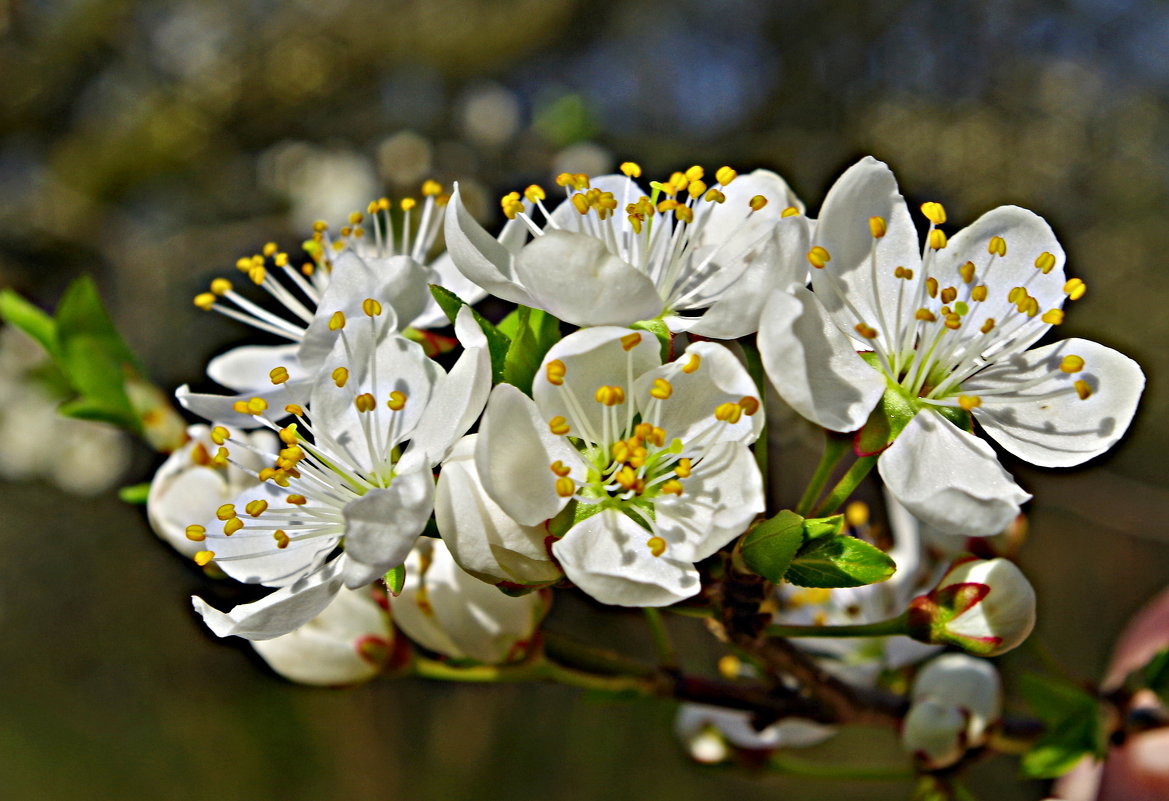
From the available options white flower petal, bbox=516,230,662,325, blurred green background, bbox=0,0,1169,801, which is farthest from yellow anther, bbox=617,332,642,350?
blurred green background, bbox=0,0,1169,801

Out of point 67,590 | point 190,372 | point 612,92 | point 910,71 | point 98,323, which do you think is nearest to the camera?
point 98,323

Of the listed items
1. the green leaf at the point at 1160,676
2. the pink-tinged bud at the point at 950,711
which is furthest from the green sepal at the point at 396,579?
the green leaf at the point at 1160,676

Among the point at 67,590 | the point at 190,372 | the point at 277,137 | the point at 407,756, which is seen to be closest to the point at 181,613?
the point at 67,590

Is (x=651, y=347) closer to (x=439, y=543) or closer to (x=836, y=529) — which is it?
(x=836, y=529)

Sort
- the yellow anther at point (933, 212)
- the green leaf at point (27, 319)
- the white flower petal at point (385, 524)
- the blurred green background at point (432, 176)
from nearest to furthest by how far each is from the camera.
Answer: the white flower petal at point (385, 524), the yellow anther at point (933, 212), the green leaf at point (27, 319), the blurred green background at point (432, 176)

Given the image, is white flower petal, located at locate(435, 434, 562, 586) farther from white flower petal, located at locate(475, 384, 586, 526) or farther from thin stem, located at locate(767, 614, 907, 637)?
thin stem, located at locate(767, 614, 907, 637)

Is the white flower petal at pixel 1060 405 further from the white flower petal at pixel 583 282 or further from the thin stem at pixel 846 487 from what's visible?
the white flower petal at pixel 583 282

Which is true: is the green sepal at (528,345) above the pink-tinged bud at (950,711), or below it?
above
